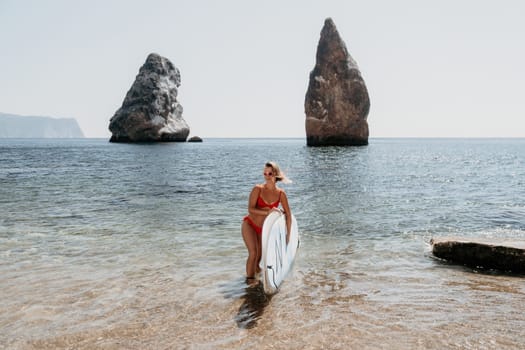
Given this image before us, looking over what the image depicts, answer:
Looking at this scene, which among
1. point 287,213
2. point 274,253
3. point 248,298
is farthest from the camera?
point 287,213

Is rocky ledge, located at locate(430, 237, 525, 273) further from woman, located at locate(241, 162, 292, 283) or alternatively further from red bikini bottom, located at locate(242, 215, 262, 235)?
red bikini bottom, located at locate(242, 215, 262, 235)

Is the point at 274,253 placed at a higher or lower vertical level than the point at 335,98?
lower

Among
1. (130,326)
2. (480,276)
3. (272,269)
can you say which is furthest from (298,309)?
(480,276)

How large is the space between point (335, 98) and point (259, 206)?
79519mm

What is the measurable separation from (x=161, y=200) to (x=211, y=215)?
14.4 feet

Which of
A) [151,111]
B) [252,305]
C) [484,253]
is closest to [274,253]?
[252,305]

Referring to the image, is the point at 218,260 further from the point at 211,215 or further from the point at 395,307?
the point at 211,215

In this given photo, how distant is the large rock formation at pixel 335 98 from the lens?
8312cm

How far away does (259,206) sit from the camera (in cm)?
671

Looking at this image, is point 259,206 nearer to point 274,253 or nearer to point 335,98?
point 274,253

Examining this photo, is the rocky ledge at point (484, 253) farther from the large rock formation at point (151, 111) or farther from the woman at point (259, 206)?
the large rock formation at point (151, 111)

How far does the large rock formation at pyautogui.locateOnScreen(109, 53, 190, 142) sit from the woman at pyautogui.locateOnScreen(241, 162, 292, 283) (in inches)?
3928

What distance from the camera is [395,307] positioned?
554 cm

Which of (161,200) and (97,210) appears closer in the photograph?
(97,210)
